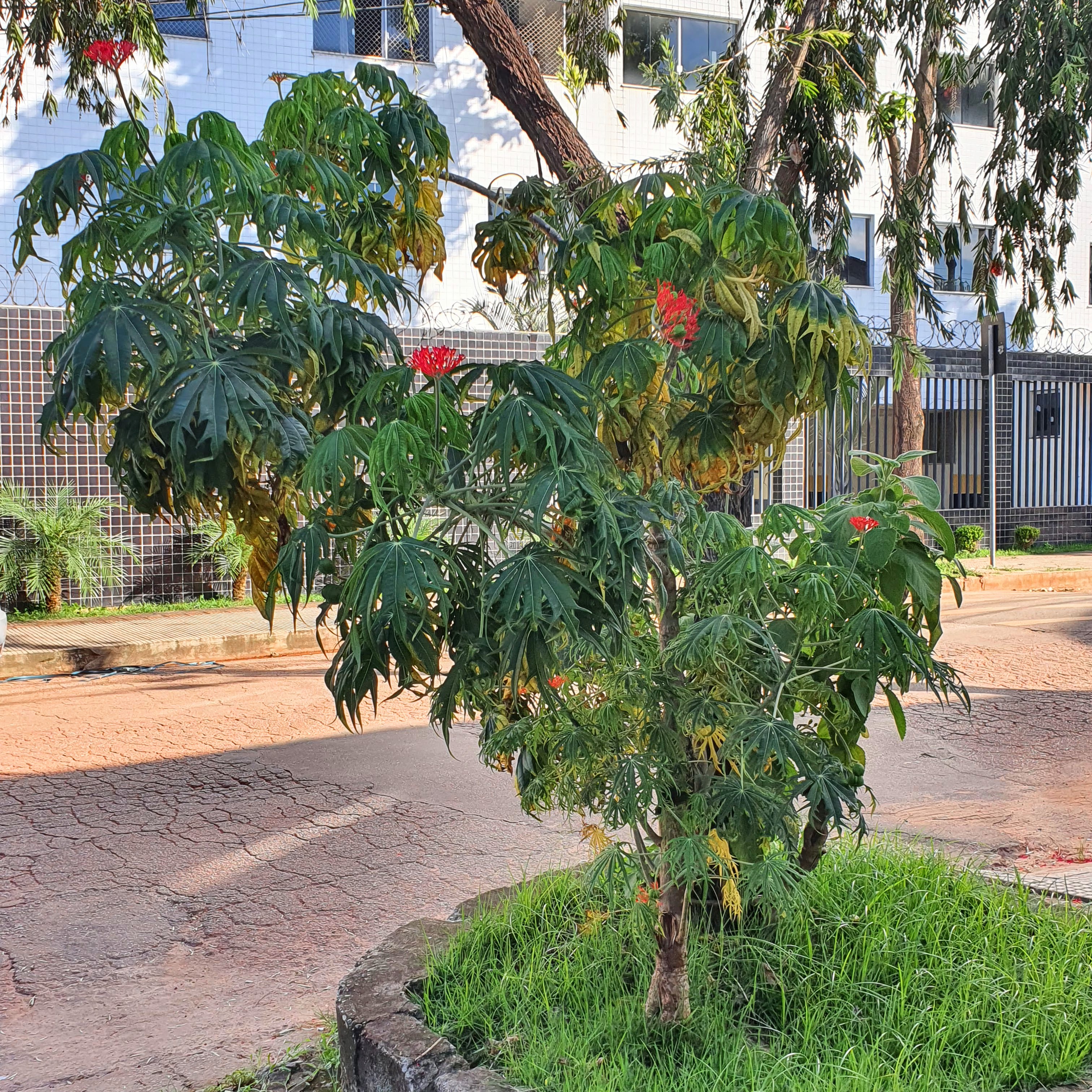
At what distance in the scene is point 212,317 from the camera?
2.42m

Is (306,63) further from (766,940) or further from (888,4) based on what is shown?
(766,940)

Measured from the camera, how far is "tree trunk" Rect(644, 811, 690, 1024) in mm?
2949

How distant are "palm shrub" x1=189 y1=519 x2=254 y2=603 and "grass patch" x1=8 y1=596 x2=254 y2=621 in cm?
15

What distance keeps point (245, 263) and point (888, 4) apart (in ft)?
24.0

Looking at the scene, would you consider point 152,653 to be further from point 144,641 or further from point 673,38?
point 673,38

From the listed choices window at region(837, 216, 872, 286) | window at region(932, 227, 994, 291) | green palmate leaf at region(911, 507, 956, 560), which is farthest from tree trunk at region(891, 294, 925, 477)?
green palmate leaf at region(911, 507, 956, 560)

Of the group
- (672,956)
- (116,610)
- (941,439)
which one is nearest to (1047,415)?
(941,439)

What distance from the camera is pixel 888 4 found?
8156mm

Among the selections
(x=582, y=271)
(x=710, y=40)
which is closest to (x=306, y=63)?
(x=710, y=40)

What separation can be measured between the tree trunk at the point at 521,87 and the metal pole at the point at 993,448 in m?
11.9

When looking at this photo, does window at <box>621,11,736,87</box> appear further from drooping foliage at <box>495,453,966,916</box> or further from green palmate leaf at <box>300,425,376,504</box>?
green palmate leaf at <box>300,425,376,504</box>

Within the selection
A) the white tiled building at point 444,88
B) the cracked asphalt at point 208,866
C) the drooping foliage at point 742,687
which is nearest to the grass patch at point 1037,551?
the white tiled building at point 444,88

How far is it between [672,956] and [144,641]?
831 centimetres

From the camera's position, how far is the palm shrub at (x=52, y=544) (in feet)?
37.6
